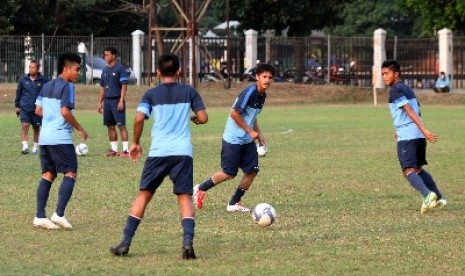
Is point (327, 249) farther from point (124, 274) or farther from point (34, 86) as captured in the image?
point (34, 86)

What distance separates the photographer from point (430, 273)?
31.0ft

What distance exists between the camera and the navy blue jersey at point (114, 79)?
21.2 metres

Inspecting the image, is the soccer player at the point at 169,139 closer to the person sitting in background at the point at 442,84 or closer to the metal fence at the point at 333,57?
the person sitting in background at the point at 442,84

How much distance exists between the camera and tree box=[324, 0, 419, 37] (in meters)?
86.1

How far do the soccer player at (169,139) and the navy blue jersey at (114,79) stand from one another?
1105 centimetres

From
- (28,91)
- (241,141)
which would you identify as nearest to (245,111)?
(241,141)

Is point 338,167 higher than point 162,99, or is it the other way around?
point 162,99

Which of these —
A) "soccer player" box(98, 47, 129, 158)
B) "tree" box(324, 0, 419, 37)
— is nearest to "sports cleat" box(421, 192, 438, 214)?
"soccer player" box(98, 47, 129, 158)

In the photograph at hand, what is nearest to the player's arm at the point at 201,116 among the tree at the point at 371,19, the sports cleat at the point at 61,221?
the sports cleat at the point at 61,221

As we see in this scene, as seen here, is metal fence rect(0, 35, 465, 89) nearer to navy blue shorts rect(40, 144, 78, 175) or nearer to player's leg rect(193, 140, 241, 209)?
player's leg rect(193, 140, 241, 209)

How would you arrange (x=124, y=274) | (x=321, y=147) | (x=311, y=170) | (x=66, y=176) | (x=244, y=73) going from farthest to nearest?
(x=244, y=73) < (x=321, y=147) < (x=311, y=170) < (x=66, y=176) < (x=124, y=274)

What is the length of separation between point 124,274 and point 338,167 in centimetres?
1002

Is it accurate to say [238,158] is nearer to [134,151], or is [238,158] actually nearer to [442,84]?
[134,151]

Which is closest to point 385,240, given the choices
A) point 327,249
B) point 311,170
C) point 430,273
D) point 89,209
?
point 327,249
